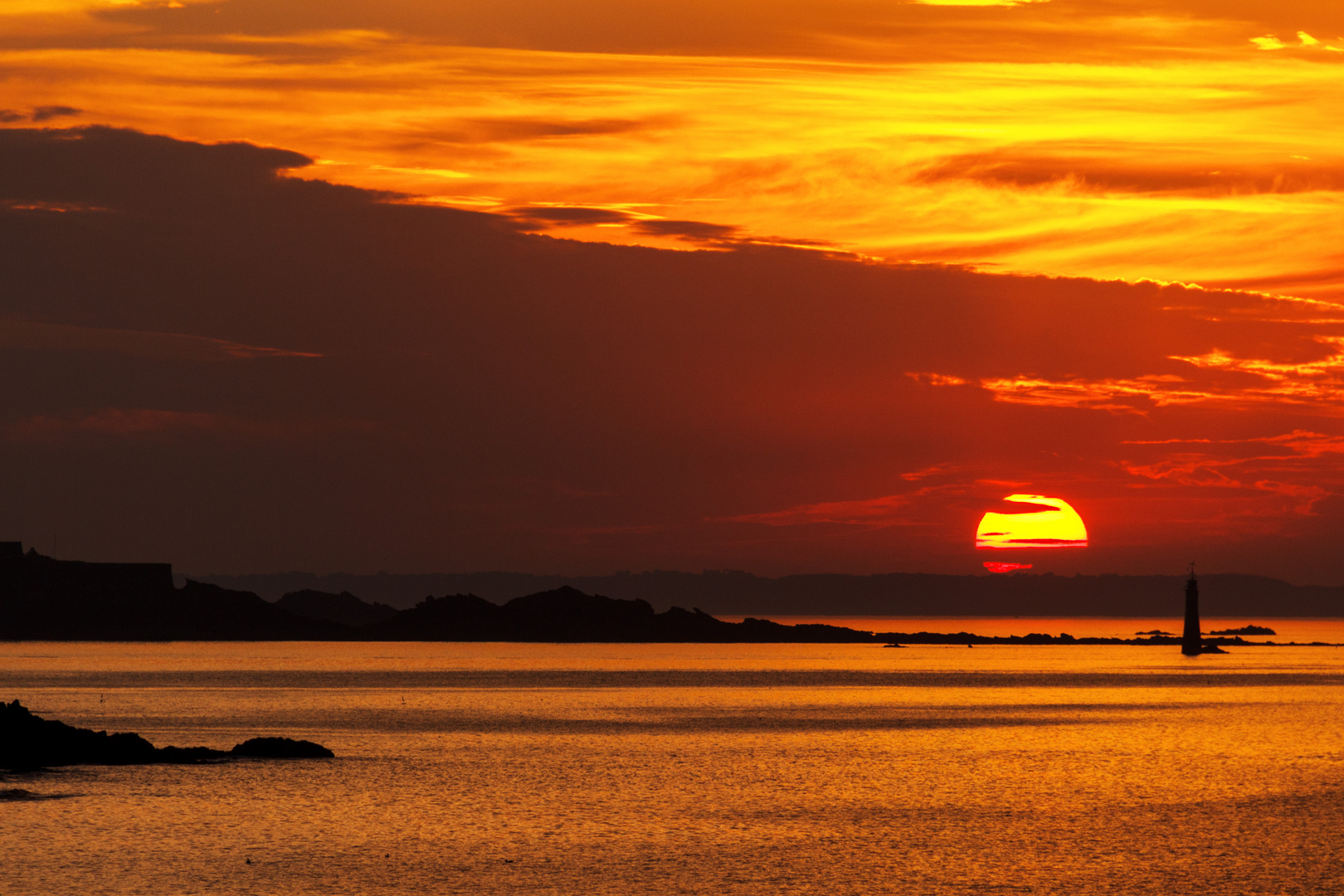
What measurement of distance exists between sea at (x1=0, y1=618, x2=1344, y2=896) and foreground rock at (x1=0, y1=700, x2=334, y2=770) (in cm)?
164

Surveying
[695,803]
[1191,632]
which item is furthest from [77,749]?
[1191,632]

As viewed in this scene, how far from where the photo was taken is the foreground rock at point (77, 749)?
55.7 metres

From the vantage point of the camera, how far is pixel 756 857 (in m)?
39.5

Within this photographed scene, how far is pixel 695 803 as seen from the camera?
166 feet

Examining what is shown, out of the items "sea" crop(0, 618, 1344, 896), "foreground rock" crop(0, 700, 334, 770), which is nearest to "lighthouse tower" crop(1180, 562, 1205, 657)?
"sea" crop(0, 618, 1344, 896)

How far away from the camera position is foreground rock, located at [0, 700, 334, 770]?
55.7 meters

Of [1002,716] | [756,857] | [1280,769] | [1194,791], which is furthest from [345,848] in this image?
[1002,716]

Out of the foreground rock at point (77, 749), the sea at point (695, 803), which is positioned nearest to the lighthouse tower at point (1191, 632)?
the sea at point (695, 803)

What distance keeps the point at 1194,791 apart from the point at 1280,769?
1120 centimetres

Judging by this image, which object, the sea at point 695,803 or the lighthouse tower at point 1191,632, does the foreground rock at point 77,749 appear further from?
the lighthouse tower at point 1191,632

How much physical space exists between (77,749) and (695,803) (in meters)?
24.9

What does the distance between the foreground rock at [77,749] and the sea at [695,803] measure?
5.37 feet

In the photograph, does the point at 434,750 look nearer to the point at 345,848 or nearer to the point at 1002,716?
the point at 345,848

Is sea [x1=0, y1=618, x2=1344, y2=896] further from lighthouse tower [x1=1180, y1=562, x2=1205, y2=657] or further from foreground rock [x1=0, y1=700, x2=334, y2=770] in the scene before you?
lighthouse tower [x1=1180, y1=562, x2=1205, y2=657]
